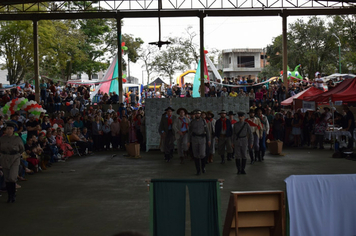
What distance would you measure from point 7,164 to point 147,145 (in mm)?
9806

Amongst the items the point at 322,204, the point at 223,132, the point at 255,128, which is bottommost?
the point at 322,204

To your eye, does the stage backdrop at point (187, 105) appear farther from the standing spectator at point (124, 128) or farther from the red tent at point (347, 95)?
the red tent at point (347, 95)

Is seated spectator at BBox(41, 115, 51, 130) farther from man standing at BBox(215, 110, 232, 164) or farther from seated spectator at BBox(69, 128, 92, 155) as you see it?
man standing at BBox(215, 110, 232, 164)

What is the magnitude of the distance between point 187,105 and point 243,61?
4990 cm

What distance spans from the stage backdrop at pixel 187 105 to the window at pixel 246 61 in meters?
48.9

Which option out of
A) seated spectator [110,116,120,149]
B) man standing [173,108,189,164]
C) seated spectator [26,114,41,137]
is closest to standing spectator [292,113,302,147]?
man standing [173,108,189,164]

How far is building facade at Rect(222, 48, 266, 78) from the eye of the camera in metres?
65.7

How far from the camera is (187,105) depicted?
60.7ft

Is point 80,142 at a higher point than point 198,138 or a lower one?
lower

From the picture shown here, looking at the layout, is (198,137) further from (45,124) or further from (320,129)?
(320,129)

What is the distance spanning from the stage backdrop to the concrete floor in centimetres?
127

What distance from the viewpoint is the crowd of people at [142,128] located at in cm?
1266

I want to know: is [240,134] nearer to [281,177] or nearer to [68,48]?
[281,177]

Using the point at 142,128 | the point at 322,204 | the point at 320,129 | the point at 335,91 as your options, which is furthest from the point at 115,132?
the point at 322,204
